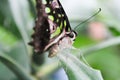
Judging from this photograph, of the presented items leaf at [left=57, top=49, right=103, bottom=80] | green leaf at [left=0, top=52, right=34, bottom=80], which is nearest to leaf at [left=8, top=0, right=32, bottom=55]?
green leaf at [left=0, top=52, right=34, bottom=80]

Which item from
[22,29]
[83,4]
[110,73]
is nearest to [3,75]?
[22,29]

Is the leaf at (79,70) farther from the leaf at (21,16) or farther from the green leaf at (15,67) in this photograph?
the leaf at (21,16)

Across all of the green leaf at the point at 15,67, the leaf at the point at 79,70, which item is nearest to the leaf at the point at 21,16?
the green leaf at the point at 15,67

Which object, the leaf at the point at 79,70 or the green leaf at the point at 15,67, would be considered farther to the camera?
the green leaf at the point at 15,67

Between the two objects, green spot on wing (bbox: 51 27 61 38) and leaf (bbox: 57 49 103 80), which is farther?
green spot on wing (bbox: 51 27 61 38)

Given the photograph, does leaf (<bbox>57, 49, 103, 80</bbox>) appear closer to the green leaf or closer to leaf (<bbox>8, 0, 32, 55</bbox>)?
the green leaf

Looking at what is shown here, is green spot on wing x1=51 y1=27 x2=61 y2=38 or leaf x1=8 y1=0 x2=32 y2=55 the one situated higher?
green spot on wing x1=51 y1=27 x2=61 y2=38
